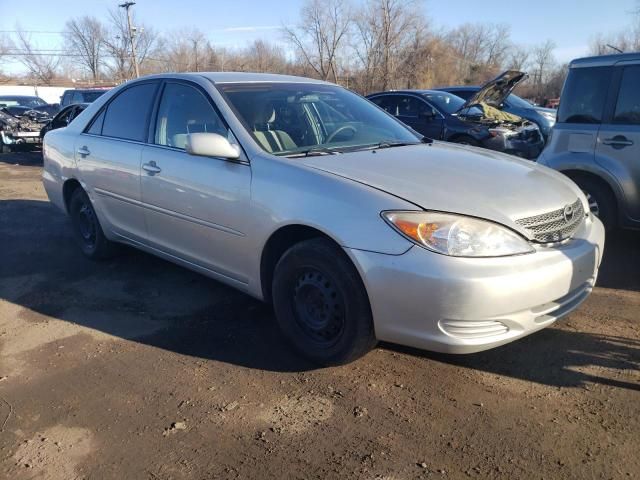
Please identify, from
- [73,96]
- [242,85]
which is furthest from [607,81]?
[73,96]

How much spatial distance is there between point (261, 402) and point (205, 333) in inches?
37.9

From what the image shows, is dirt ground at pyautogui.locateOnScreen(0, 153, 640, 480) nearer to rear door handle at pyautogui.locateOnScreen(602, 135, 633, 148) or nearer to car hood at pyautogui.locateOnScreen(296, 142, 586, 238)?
car hood at pyautogui.locateOnScreen(296, 142, 586, 238)

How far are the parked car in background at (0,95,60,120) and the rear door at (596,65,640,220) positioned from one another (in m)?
15.4

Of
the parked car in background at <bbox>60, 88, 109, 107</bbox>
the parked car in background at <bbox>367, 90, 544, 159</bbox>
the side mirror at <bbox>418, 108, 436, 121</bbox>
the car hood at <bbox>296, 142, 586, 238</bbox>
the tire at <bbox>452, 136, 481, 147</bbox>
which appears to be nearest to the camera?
the car hood at <bbox>296, 142, 586, 238</bbox>

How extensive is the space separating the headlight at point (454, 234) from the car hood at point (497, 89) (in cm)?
734

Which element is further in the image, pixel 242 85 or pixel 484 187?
pixel 242 85

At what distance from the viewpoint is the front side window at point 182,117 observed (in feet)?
12.6

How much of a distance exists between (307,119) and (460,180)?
1.31 metres

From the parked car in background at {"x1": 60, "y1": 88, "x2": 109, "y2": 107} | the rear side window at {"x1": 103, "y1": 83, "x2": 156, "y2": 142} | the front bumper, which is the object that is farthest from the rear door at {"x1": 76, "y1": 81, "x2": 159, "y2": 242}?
the parked car in background at {"x1": 60, "y1": 88, "x2": 109, "y2": 107}

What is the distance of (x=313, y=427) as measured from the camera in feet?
8.76

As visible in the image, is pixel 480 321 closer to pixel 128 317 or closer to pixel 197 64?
pixel 128 317

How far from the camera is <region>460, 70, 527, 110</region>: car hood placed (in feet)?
32.3

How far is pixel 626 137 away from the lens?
4.86 meters

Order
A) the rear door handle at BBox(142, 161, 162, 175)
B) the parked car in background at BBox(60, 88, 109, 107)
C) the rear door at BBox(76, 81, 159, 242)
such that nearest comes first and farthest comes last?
the rear door handle at BBox(142, 161, 162, 175) → the rear door at BBox(76, 81, 159, 242) → the parked car in background at BBox(60, 88, 109, 107)
